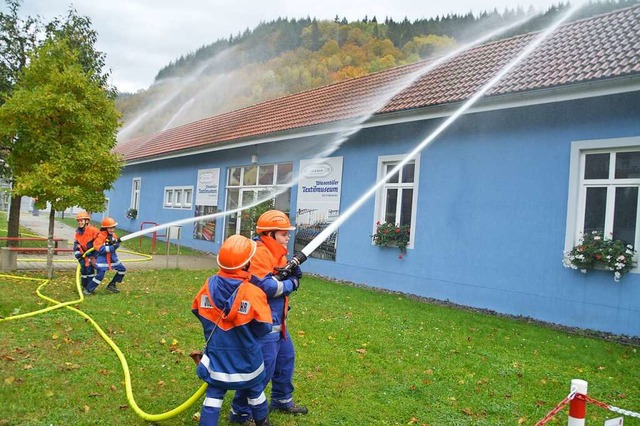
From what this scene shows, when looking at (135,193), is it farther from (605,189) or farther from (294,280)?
(294,280)

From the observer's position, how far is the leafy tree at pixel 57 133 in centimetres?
1038

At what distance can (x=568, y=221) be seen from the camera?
29.6 feet

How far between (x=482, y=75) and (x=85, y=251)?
9087 millimetres

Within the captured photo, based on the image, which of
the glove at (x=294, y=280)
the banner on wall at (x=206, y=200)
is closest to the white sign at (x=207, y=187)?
the banner on wall at (x=206, y=200)

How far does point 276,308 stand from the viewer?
430 cm

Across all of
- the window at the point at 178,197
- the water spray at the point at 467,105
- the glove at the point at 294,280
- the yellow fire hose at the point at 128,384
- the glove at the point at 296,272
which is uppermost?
the water spray at the point at 467,105

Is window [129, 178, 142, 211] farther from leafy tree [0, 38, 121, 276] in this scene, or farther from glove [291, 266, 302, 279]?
glove [291, 266, 302, 279]

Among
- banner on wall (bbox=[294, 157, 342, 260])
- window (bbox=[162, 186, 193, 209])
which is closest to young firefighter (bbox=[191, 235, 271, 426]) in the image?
banner on wall (bbox=[294, 157, 342, 260])

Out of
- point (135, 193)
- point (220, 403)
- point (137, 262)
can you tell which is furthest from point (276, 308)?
point (135, 193)

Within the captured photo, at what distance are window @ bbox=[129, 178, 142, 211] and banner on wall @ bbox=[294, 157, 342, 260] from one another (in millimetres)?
14149

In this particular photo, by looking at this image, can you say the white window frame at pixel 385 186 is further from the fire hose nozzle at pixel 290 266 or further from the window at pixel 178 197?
the window at pixel 178 197

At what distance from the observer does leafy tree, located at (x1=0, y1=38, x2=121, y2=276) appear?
10.4 metres

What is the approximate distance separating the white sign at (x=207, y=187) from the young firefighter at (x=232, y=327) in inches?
613

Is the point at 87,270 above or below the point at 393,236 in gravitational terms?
Result: below
